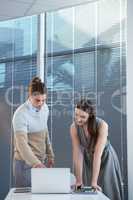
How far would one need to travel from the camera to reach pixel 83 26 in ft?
16.2

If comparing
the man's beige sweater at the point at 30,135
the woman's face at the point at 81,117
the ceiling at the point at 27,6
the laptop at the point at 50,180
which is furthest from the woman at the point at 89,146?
the ceiling at the point at 27,6

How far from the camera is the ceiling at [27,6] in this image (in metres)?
3.96

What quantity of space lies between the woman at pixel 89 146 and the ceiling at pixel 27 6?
53.7 inches

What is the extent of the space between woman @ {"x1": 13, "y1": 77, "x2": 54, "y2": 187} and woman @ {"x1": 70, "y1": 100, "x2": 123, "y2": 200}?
28cm

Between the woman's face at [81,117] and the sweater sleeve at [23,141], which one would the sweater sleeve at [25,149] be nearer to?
the sweater sleeve at [23,141]

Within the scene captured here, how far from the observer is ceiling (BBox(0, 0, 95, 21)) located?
3959mm

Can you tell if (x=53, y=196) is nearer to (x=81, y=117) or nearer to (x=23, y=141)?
(x=23, y=141)

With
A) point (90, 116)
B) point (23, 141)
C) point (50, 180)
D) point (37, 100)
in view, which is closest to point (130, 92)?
point (90, 116)

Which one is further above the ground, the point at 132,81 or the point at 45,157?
the point at 132,81

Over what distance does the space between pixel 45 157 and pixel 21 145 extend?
412mm

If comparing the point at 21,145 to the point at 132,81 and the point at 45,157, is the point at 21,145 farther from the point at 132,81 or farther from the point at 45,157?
the point at 132,81

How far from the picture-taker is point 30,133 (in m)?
3.17

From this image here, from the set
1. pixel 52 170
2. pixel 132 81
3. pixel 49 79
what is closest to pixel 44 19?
pixel 49 79

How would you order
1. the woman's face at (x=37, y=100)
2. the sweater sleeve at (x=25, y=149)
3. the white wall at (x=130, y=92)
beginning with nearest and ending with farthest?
the sweater sleeve at (x=25, y=149)
the woman's face at (x=37, y=100)
the white wall at (x=130, y=92)
